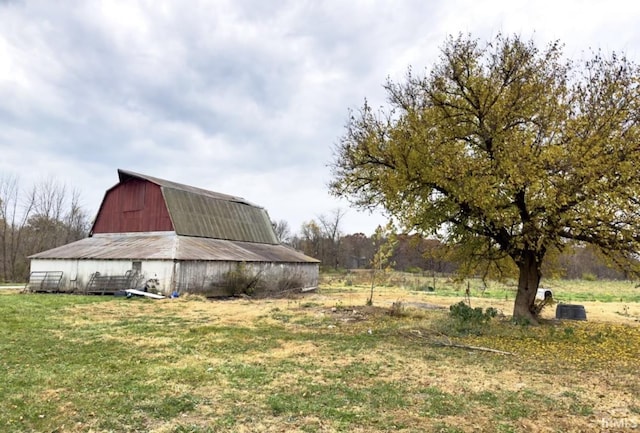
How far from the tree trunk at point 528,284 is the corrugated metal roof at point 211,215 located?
899 inches

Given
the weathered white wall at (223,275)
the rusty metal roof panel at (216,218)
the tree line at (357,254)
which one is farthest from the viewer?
the tree line at (357,254)

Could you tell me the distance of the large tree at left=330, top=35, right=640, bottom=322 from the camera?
1073 centimetres

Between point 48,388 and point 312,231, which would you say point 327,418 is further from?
point 312,231

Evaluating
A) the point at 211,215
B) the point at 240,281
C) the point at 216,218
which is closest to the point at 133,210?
the point at 211,215

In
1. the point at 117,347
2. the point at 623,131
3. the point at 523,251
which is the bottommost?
the point at 117,347

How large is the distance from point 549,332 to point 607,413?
24.6 feet

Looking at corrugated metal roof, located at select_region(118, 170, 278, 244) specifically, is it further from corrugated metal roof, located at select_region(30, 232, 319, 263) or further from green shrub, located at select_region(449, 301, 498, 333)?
green shrub, located at select_region(449, 301, 498, 333)

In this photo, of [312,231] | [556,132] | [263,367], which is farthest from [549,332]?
[312,231]

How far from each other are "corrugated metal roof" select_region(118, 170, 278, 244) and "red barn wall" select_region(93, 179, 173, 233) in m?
0.57

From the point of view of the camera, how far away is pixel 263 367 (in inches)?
331

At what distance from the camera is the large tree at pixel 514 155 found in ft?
35.2

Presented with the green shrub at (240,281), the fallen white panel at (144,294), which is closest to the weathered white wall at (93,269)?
the fallen white panel at (144,294)

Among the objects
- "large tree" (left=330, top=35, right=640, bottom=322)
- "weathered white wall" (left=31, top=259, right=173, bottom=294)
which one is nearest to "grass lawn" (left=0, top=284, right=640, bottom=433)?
"large tree" (left=330, top=35, right=640, bottom=322)

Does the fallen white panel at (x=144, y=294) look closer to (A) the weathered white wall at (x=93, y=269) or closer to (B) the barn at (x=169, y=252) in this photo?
(B) the barn at (x=169, y=252)
